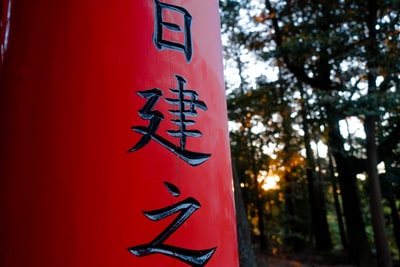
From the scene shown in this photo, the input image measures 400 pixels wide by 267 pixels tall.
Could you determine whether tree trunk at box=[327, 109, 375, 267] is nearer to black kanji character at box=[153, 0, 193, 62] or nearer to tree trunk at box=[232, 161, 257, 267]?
tree trunk at box=[232, 161, 257, 267]

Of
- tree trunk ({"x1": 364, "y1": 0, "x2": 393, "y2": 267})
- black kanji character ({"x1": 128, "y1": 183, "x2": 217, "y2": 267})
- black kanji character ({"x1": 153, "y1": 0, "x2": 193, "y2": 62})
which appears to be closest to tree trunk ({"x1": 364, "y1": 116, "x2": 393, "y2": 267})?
tree trunk ({"x1": 364, "y1": 0, "x2": 393, "y2": 267})

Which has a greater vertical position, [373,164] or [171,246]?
[373,164]

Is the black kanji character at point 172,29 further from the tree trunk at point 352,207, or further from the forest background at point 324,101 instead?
the tree trunk at point 352,207

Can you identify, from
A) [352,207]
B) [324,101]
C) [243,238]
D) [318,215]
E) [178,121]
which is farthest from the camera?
[318,215]

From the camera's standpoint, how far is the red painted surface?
1.59 metres

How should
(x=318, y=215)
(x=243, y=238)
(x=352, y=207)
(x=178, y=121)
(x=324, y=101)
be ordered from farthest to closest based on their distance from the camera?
(x=318, y=215) < (x=352, y=207) < (x=324, y=101) < (x=243, y=238) < (x=178, y=121)

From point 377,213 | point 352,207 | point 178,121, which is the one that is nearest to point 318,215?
point 352,207

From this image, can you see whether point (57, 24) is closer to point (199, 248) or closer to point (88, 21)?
point (88, 21)

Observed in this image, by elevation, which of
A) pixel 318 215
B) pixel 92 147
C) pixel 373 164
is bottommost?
pixel 318 215

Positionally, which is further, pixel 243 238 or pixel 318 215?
pixel 318 215

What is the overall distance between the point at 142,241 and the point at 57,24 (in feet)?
3.81

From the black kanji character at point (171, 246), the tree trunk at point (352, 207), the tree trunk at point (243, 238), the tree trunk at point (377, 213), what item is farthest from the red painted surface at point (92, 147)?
the tree trunk at point (352, 207)

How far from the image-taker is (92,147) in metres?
1.64

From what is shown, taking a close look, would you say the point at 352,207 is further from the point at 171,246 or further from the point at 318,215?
the point at 171,246
